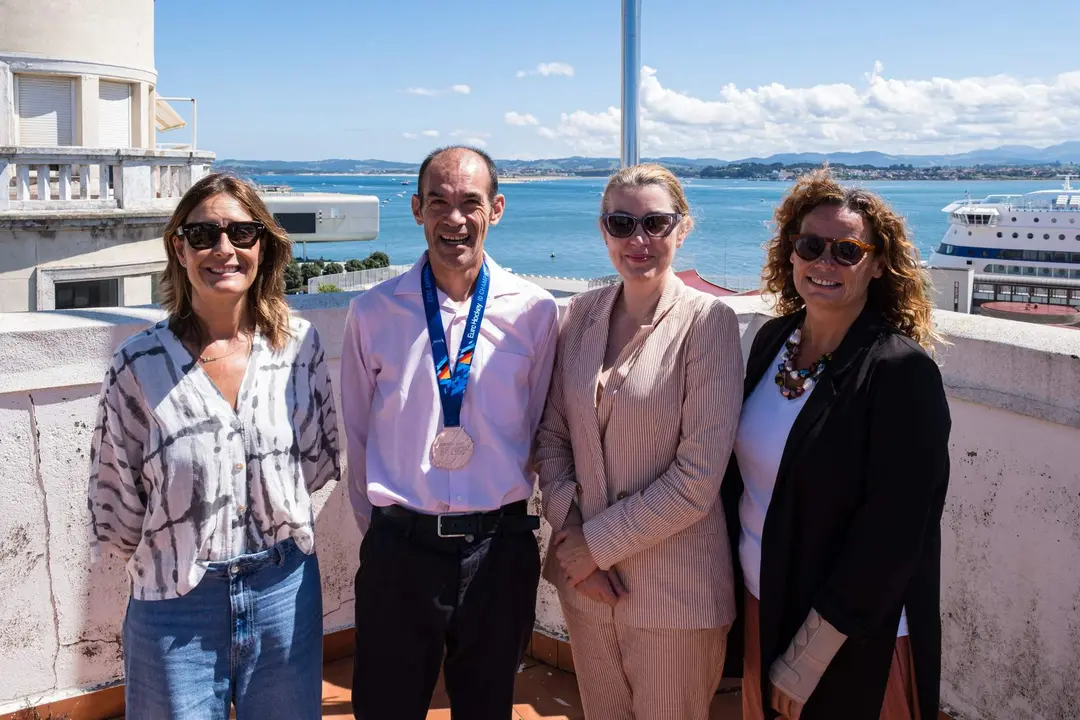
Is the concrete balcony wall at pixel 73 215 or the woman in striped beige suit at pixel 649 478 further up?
the concrete balcony wall at pixel 73 215

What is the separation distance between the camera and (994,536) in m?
2.49

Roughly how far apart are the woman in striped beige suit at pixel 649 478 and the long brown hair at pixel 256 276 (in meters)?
0.70

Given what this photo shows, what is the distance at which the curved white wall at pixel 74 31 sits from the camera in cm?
1280

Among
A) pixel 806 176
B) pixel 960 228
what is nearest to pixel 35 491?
pixel 806 176

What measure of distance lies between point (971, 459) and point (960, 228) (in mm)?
58470

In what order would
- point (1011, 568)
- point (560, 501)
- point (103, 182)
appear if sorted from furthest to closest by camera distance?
point (103, 182)
point (1011, 568)
point (560, 501)

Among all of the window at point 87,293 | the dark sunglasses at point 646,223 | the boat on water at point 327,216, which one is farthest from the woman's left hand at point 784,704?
the boat on water at point 327,216

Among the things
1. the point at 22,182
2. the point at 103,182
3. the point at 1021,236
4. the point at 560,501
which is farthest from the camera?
the point at 1021,236

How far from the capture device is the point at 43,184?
1234 centimetres

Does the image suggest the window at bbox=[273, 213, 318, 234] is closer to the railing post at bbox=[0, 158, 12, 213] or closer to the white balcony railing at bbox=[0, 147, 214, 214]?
the white balcony railing at bbox=[0, 147, 214, 214]

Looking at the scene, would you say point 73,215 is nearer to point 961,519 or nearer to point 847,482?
point 961,519

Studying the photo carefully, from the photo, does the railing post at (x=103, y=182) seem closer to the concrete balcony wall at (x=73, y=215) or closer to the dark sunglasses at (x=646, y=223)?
the concrete balcony wall at (x=73, y=215)

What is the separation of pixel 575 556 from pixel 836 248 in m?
0.91

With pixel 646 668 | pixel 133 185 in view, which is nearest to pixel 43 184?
pixel 133 185
